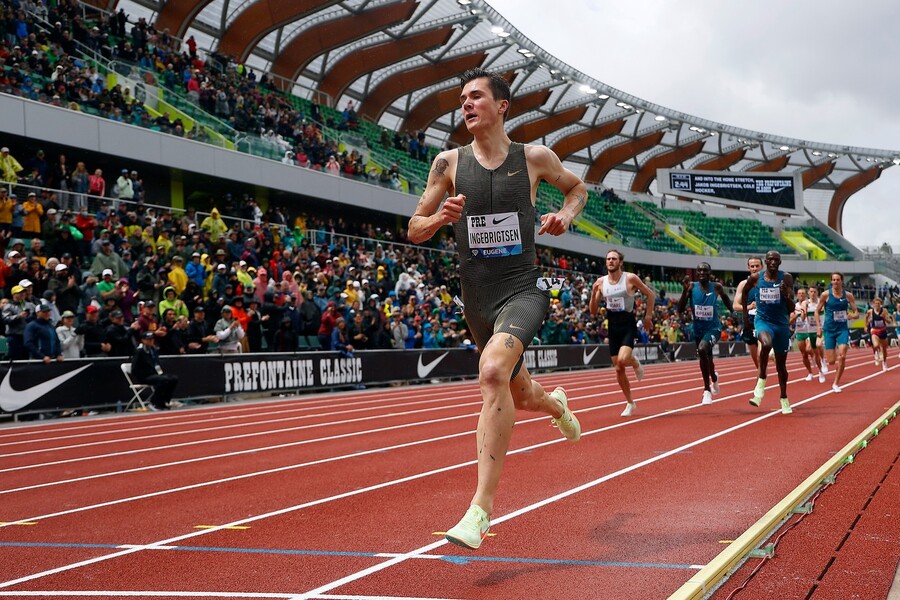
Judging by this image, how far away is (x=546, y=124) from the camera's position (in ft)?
180

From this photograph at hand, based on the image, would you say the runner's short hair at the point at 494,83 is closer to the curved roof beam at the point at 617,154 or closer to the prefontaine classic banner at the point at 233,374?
the prefontaine classic banner at the point at 233,374

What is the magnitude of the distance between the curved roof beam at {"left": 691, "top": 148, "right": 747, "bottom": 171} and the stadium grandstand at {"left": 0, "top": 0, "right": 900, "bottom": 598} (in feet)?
40.0

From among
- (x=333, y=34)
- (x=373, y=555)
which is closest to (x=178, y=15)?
(x=333, y=34)

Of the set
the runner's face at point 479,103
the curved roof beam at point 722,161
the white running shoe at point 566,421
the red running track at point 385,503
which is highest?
the curved roof beam at point 722,161

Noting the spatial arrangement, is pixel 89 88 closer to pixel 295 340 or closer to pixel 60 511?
pixel 295 340

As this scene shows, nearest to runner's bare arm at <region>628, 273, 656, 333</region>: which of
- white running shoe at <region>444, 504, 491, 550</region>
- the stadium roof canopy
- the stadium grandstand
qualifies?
the stadium grandstand

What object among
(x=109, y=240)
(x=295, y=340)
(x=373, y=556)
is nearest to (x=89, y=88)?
(x=109, y=240)

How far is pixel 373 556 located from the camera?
449 centimetres

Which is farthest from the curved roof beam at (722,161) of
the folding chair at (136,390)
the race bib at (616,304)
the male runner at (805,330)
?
the race bib at (616,304)

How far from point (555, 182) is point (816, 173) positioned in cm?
7651

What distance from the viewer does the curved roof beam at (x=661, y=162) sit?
65.9 meters

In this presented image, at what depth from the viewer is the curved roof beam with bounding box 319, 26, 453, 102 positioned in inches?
1590

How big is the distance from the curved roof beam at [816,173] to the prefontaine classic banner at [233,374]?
180ft

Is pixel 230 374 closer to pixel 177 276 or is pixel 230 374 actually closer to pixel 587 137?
pixel 177 276
